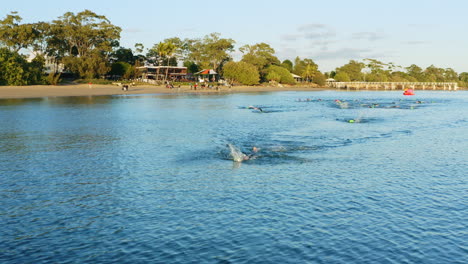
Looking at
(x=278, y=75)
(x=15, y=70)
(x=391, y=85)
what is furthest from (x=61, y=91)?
(x=391, y=85)

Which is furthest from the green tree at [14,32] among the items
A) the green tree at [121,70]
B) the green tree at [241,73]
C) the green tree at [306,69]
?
the green tree at [306,69]

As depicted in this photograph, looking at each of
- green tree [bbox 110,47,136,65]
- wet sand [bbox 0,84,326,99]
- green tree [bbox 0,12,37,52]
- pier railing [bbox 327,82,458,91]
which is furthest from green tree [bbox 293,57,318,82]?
green tree [bbox 0,12,37,52]

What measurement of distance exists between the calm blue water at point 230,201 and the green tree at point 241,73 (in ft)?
382

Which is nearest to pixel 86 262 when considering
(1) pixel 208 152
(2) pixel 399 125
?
(1) pixel 208 152

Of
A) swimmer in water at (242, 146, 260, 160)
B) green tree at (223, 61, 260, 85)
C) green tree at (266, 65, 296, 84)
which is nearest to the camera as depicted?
swimmer in water at (242, 146, 260, 160)

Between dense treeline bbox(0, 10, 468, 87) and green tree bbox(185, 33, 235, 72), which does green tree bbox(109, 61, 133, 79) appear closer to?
dense treeline bbox(0, 10, 468, 87)

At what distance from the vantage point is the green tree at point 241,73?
14300 centimetres

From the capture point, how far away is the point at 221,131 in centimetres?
3281

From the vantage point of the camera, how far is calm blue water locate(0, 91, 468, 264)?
1021 centimetres

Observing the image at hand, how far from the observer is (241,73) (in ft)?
470

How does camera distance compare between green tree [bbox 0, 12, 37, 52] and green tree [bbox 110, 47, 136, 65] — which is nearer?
green tree [bbox 0, 12, 37, 52]

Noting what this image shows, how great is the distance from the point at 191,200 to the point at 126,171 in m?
5.46

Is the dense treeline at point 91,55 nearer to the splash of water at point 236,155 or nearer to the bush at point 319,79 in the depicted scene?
the bush at point 319,79

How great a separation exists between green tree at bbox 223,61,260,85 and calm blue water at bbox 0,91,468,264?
382 ft
